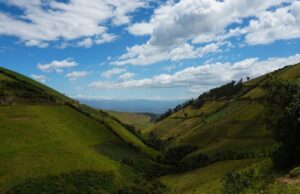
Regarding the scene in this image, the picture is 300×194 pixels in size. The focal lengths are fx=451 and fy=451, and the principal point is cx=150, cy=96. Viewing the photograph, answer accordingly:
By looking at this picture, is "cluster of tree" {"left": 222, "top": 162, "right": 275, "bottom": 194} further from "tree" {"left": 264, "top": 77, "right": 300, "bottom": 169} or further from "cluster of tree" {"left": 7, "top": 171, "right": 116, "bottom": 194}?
"cluster of tree" {"left": 7, "top": 171, "right": 116, "bottom": 194}

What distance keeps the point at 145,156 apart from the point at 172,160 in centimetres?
1273

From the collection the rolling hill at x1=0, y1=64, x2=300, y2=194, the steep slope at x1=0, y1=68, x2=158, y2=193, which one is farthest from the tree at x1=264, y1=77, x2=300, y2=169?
the steep slope at x1=0, y1=68, x2=158, y2=193

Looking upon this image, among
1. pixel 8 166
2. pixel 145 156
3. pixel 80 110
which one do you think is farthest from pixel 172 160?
pixel 8 166

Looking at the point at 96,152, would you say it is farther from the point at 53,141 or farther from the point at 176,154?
the point at 176,154

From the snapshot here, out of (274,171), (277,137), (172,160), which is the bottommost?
(172,160)

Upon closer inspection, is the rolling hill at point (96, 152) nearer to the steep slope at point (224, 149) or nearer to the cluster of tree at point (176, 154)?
the steep slope at point (224, 149)

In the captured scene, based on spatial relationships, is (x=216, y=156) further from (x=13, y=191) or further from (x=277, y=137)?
(x=277, y=137)

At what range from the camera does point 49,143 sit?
402 feet

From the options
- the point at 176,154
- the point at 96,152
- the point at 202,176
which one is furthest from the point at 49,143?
the point at 176,154

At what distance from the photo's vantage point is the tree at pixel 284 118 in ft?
181

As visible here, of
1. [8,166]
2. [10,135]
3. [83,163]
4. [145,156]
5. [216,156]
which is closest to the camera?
[8,166]

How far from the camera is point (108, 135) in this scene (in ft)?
525

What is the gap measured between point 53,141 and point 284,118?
81.5 m

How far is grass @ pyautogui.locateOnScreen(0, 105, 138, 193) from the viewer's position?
105 metres
